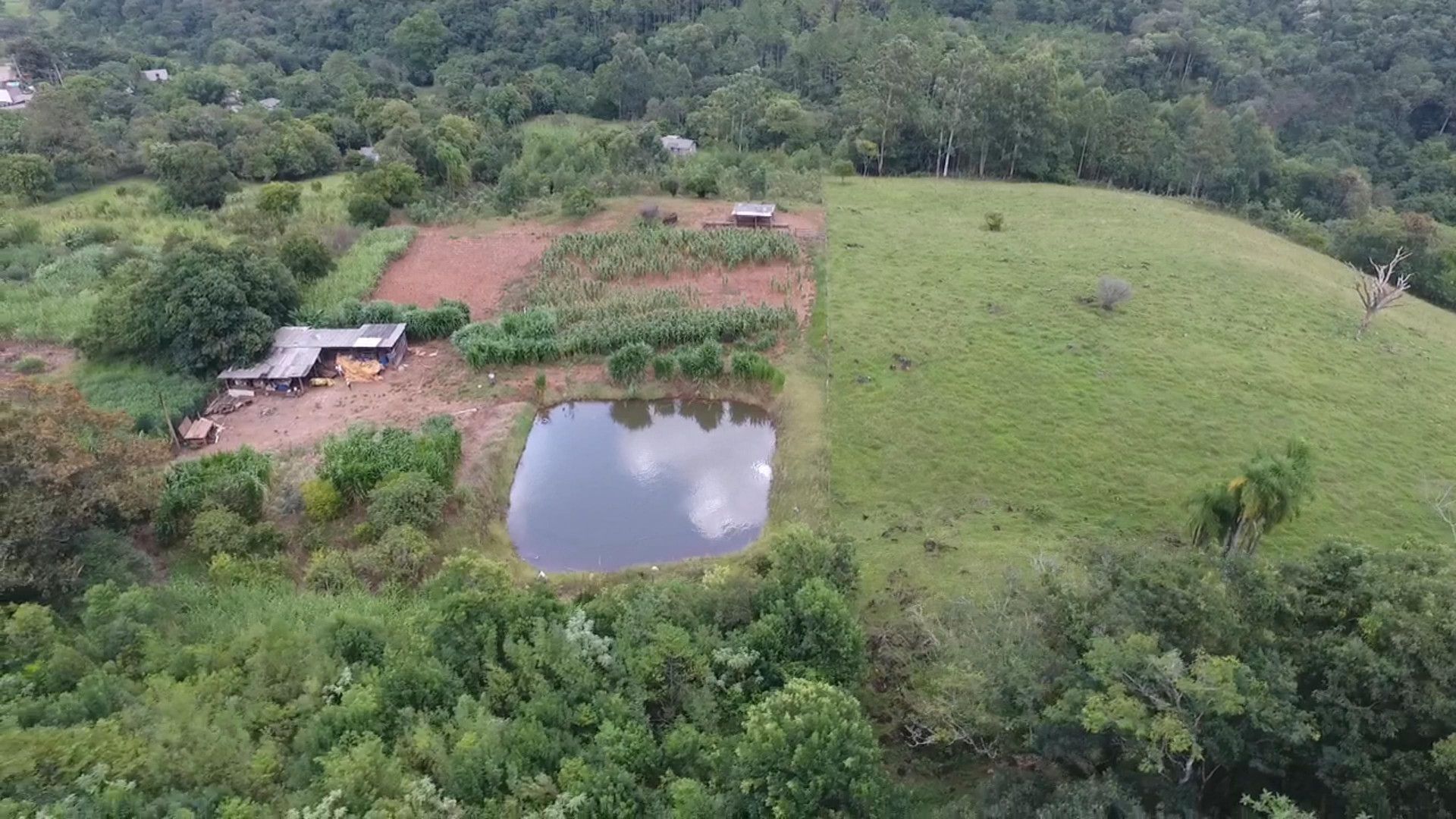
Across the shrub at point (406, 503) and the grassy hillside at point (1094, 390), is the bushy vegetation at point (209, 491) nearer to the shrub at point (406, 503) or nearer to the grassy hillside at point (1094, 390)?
the shrub at point (406, 503)

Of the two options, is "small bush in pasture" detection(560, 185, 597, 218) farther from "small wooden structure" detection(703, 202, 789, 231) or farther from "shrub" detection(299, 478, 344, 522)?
"shrub" detection(299, 478, 344, 522)

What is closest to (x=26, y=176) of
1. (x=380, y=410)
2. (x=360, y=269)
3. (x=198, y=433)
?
(x=360, y=269)

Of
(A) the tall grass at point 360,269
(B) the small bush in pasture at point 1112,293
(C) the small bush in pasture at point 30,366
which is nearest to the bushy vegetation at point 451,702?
(C) the small bush in pasture at point 30,366

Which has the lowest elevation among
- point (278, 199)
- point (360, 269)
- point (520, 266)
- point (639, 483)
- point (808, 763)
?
point (639, 483)

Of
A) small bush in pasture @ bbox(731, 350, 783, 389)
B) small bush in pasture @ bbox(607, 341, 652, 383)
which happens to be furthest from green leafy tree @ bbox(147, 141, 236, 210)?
small bush in pasture @ bbox(731, 350, 783, 389)

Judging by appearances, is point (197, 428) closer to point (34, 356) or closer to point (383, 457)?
point (383, 457)

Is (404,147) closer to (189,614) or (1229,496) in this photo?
(189,614)

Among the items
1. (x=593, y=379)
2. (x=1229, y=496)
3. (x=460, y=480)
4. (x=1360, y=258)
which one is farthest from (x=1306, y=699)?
(x=1360, y=258)
